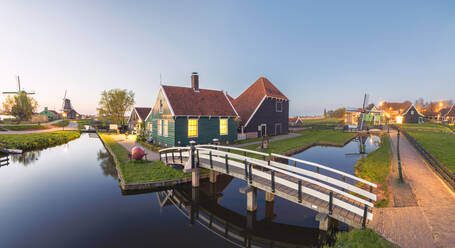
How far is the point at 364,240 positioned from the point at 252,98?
89.8 ft

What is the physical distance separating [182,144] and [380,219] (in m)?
17.0

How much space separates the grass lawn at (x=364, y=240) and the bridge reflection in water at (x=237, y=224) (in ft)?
3.56

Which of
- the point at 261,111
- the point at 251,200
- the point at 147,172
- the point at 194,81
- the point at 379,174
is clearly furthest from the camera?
the point at 261,111

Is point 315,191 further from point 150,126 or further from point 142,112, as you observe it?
point 142,112

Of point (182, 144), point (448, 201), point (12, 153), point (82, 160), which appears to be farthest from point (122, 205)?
→ point (12, 153)

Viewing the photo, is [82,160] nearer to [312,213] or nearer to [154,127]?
[154,127]

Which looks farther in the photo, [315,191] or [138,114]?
[138,114]

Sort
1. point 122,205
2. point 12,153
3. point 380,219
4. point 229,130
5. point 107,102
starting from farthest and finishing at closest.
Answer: point 107,102 < point 229,130 < point 12,153 < point 122,205 < point 380,219

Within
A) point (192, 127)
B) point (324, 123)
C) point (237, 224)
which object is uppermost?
point (192, 127)

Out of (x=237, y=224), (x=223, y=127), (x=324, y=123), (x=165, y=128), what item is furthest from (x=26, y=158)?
(x=324, y=123)

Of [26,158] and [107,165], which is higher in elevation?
[26,158]

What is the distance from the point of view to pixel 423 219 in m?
6.81

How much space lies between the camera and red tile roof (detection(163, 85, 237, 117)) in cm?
2083

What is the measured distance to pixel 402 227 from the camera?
6.37 m
